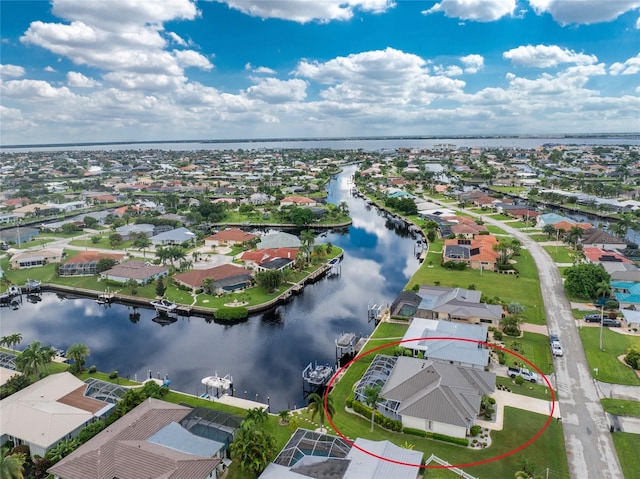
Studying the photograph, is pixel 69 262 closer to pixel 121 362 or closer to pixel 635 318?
pixel 121 362

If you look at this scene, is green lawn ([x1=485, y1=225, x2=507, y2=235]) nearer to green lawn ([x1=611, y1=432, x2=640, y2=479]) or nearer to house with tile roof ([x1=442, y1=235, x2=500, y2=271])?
house with tile roof ([x1=442, y1=235, x2=500, y2=271])

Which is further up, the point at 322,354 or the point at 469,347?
the point at 469,347

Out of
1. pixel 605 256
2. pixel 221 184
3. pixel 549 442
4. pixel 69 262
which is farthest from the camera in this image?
pixel 221 184

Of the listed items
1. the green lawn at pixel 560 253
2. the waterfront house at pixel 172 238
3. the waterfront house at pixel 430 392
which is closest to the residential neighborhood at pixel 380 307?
the waterfront house at pixel 430 392

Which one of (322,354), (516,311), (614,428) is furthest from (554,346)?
(322,354)

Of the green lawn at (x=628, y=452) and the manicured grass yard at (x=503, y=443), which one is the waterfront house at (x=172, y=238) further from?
the green lawn at (x=628, y=452)

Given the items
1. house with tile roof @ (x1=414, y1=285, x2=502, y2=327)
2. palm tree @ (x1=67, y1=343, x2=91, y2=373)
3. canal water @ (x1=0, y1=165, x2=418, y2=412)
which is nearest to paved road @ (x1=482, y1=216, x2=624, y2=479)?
house with tile roof @ (x1=414, y1=285, x2=502, y2=327)

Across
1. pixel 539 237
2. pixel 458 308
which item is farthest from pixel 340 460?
pixel 539 237
